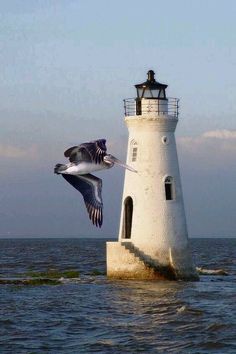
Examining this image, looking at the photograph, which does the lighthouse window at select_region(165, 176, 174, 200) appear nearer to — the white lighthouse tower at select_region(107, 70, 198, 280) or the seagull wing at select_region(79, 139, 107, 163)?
the white lighthouse tower at select_region(107, 70, 198, 280)

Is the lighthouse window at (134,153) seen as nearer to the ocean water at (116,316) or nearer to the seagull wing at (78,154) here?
the ocean water at (116,316)

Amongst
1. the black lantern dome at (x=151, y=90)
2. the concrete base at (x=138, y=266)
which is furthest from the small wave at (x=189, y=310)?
the black lantern dome at (x=151, y=90)

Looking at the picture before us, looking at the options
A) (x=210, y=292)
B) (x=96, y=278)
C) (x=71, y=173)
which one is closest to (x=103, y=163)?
(x=71, y=173)

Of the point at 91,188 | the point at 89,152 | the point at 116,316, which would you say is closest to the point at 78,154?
the point at 89,152

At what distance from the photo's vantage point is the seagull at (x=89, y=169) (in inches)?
937

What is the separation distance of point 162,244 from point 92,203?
957 centimetres

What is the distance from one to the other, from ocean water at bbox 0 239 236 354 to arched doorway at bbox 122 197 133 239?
214cm

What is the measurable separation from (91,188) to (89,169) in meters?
0.94

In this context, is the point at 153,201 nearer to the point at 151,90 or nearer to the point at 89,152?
the point at 151,90

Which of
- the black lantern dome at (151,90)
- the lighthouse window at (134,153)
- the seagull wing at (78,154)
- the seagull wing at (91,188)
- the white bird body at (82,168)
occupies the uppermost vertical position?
the black lantern dome at (151,90)

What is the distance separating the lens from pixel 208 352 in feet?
68.0

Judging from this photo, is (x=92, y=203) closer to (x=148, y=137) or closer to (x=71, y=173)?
(x=71, y=173)

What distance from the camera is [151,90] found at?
34.9m

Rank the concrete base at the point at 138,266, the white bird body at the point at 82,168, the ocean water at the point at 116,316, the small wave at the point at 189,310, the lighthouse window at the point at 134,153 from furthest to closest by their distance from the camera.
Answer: the lighthouse window at the point at 134,153 → the concrete base at the point at 138,266 → the small wave at the point at 189,310 → the white bird body at the point at 82,168 → the ocean water at the point at 116,316
